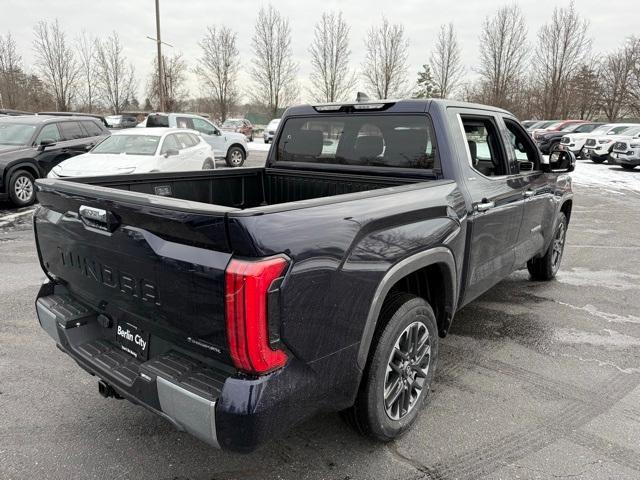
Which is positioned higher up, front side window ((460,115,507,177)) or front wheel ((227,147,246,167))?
front side window ((460,115,507,177))

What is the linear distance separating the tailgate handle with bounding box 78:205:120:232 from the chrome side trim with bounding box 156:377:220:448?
0.72 m

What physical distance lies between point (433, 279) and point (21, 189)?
9.76 m

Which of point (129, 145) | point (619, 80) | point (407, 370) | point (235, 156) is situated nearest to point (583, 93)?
point (619, 80)

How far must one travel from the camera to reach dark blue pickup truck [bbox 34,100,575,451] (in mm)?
1856

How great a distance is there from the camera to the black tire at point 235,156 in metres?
A: 17.7

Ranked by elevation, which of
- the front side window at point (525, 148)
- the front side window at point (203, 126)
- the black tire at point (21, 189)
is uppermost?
the front side window at point (203, 126)

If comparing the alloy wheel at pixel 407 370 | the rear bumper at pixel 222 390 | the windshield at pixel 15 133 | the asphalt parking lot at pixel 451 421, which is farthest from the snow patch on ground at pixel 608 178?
the windshield at pixel 15 133

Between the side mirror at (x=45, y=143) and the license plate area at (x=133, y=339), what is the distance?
31.8ft

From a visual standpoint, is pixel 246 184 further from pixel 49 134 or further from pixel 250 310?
pixel 49 134

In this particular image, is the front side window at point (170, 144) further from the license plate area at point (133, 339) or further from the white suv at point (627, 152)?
the white suv at point (627, 152)

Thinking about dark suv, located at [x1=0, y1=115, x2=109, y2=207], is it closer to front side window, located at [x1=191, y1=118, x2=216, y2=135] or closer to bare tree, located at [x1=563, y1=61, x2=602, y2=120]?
front side window, located at [x1=191, y1=118, x2=216, y2=135]

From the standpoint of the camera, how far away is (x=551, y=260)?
559cm

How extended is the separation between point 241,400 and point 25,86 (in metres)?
48.0

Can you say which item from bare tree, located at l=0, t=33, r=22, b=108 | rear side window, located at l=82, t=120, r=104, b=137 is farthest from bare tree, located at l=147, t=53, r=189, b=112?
rear side window, located at l=82, t=120, r=104, b=137
